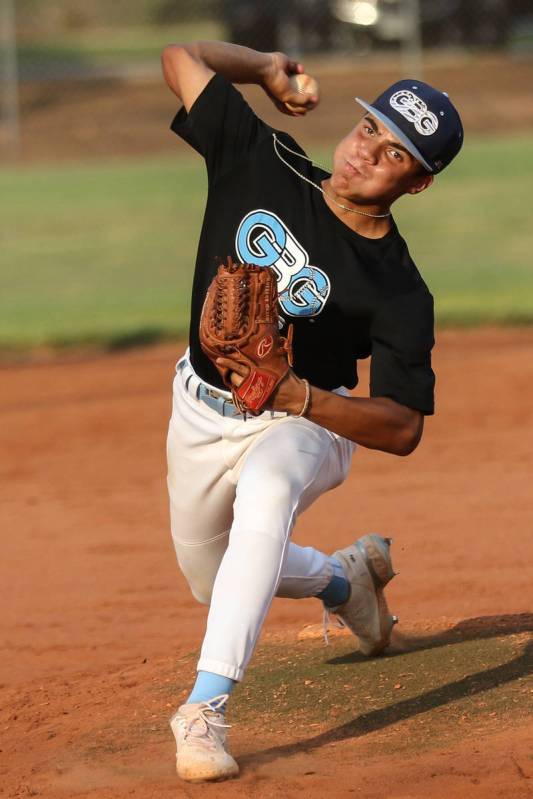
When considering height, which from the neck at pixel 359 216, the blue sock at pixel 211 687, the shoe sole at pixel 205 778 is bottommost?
the shoe sole at pixel 205 778

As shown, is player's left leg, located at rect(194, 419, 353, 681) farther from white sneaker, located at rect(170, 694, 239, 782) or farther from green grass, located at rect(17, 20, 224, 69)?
green grass, located at rect(17, 20, 224, 69)

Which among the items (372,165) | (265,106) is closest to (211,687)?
(372,165)

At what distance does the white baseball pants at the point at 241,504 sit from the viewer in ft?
11.3

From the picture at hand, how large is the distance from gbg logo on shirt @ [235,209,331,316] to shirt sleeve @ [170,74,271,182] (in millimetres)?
274

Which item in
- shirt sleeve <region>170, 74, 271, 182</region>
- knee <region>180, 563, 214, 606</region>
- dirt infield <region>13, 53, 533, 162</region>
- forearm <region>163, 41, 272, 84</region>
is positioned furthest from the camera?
dirt infield <region>13, 53, 533, 162</region>

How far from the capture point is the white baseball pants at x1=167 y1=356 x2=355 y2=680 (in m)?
3.45

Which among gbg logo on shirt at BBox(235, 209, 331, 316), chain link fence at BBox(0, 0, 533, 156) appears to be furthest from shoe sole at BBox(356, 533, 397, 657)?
chain link fence at BBox(0, 0, 533, 156)

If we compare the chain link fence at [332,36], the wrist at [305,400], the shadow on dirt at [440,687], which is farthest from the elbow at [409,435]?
the chain link fence at [332,36]

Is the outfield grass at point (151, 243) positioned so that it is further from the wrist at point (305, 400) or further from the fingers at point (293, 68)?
the wrist at point (305, 400)

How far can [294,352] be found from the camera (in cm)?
392

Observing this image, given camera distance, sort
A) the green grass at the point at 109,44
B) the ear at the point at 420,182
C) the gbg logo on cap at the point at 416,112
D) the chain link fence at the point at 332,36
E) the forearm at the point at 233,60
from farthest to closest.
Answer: the green grass at the point at 109,44 → the chain link fence at the point at 332,36 → the forearm at the point at 233,60 → the ear at the point at 420,182 → the gbg logo on cap at the point at 416,112

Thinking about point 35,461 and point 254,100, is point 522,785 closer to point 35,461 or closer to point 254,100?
point 35,461

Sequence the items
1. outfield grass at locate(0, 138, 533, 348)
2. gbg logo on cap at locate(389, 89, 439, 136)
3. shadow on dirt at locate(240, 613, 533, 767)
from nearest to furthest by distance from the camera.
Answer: shadow on dirt at locate(240, 613, 533, 767) < gbg logo on cap at locate(389, 89, 439, 136) < outfield grass at locate(0, 138, 533, 348)

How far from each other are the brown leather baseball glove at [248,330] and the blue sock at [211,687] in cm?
70
